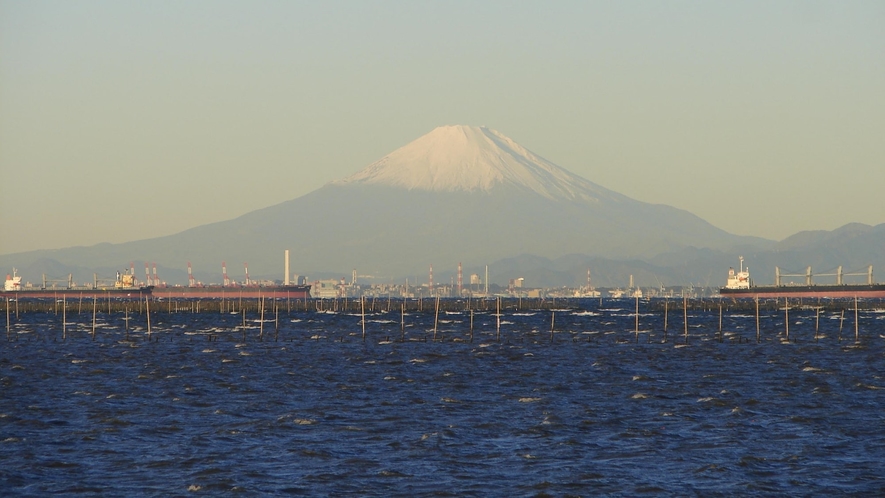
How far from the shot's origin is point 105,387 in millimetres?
51844

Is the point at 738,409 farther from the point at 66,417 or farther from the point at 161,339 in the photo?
the point at 161,339

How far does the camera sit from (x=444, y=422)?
3975 centimetres

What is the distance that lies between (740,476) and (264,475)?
12411 mm

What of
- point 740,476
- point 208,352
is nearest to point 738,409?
point 740,476

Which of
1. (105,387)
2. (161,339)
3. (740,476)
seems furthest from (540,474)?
(161,339)

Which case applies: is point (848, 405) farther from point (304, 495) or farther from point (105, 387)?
point (105, 387)

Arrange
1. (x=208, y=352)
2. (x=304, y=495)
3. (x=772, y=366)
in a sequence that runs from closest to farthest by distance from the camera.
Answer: (x=304, y=495)
(x=772, y=366)
(x=208, y=352)

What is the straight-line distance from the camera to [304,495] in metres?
28.2

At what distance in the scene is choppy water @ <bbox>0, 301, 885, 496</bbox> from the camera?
2991 cm

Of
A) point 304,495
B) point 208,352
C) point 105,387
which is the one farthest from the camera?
point 208,352

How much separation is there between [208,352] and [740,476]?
5068cm

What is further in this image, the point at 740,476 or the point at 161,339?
the point at 161,339

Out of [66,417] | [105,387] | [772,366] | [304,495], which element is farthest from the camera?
[772,366]

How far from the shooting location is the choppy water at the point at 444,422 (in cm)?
2991
